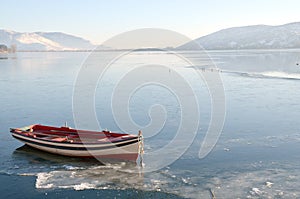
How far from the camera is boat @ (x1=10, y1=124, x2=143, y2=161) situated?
754 inches

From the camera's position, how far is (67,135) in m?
22.6

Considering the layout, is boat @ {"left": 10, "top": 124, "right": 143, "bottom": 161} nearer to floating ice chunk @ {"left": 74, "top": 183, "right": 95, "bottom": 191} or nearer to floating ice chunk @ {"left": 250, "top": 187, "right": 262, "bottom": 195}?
floating ice chunk @ {"left": 74, "top": 183, "right": 95, "bottom": 191}

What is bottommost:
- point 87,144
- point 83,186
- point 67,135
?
point 83,186

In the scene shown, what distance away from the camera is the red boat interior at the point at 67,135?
21.0m

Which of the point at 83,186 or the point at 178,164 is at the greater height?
the point at 178,164

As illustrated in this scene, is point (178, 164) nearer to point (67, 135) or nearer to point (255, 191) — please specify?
point (255, 191)

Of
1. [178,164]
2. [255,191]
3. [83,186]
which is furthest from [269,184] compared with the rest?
[83,186]

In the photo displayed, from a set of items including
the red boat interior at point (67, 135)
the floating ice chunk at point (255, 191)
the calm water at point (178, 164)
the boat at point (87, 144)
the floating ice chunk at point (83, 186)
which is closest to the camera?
the floating ice chunk at point (255, 191)

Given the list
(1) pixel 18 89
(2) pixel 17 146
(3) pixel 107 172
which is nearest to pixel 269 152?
(3) pixel 107 172

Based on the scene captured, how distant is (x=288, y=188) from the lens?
14727 millimetres

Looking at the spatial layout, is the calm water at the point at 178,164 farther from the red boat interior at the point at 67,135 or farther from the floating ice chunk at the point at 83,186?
the red boat interior at the point at 67,135

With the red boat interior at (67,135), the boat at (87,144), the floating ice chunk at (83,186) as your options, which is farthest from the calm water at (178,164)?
the red boat interior at (67,135)

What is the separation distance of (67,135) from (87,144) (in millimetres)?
3889

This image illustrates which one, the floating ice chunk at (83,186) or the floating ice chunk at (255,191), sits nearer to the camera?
the floating ice chunk at (255,191)
